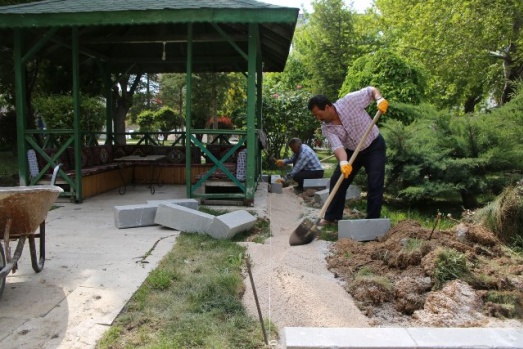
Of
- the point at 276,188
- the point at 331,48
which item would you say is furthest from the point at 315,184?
the point at 331,48

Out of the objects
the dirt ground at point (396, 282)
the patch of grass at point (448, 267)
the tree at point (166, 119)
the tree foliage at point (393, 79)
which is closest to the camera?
the dirt ground at point (396, 282)

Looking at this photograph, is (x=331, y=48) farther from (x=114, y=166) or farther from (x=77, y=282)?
(x=77, y=282)

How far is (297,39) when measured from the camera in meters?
32.9

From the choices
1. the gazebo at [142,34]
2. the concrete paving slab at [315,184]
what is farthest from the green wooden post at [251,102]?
the concrete paving slab at [315,184]

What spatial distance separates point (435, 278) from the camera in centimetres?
356

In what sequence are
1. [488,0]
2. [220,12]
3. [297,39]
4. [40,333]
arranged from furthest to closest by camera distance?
[297,39] → [488,0] → [220,12] → [40,333]

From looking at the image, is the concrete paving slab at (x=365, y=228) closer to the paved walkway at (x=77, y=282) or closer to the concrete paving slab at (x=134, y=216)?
the paved walkway at (x=77, y=282)

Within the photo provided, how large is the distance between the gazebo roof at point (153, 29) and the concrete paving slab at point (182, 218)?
2.86 m

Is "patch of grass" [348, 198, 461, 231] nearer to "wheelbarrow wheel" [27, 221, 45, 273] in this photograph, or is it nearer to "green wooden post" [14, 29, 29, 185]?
"wheelbarrow wheel" [27, 221, 45, 273]

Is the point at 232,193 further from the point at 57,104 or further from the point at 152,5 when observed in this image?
the point at 57,104

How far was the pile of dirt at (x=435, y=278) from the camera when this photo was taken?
3.10m

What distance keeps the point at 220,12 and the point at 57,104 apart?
5499 mm

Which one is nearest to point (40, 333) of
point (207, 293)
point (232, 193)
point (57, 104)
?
point (207, 293)

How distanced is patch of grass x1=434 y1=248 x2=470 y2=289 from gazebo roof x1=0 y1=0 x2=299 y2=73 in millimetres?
4039
